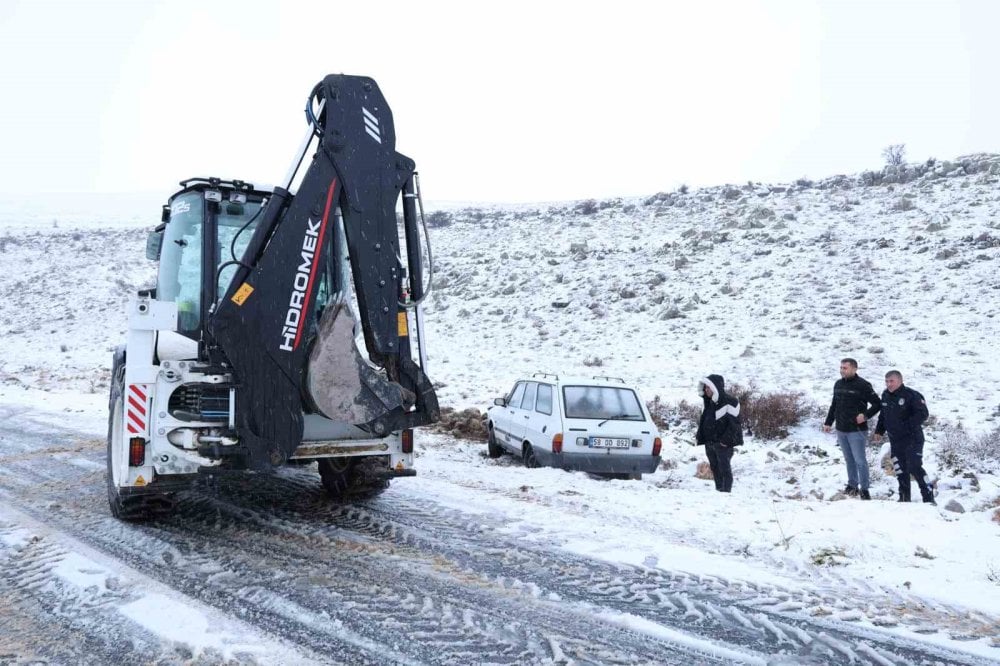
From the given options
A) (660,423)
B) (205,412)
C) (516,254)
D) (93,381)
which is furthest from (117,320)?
(205,412)

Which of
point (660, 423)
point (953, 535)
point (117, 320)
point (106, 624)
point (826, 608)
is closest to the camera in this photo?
point (106, 624)

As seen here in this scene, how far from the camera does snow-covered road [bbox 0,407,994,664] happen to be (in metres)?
3.60

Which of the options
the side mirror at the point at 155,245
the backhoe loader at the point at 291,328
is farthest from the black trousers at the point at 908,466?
the side mirror at the point at 155,245

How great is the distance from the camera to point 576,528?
5.84 m

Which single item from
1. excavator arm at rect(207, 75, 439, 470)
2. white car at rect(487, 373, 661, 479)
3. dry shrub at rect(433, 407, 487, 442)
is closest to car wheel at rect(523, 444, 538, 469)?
white car at rect(487, 373, 661, 479)

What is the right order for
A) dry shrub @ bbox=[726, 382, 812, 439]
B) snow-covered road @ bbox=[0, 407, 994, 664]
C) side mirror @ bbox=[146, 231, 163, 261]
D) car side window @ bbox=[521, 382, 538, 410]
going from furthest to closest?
dry shrub @ bbox=[726, 382, 812, 439] < car side window @ bbox=[521, 382, 538, 410] < side mirror @ bbox=[146, 231, 163, 261] < snow-covered road @ bbox=[0, 407, 994, 664]

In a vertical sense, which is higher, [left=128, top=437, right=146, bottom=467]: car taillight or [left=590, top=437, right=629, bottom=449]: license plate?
[left=128, top=437, right=146, bottom=467]: car taillight

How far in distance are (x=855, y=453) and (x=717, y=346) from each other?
32.2ft

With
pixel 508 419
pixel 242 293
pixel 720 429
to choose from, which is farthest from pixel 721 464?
pixel 242 293

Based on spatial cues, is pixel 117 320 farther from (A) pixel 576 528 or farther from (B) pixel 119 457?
(A) pixel 576 528

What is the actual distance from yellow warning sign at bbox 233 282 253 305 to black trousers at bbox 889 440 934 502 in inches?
300

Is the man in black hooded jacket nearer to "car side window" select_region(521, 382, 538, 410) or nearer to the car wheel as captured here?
the car wheel

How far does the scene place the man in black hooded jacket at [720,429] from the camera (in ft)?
28.6

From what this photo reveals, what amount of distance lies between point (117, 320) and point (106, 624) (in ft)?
99.3
